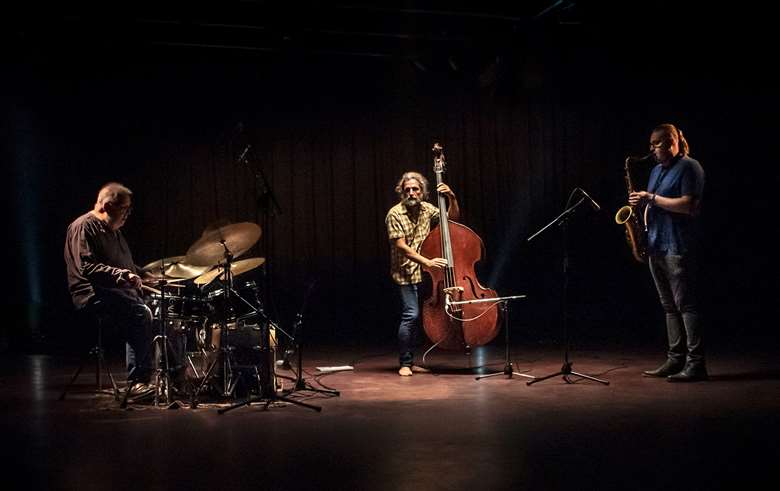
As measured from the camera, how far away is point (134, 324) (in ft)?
17.0

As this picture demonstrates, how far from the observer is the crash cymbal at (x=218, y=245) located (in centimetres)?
476

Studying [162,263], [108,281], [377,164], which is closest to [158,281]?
[162,263]

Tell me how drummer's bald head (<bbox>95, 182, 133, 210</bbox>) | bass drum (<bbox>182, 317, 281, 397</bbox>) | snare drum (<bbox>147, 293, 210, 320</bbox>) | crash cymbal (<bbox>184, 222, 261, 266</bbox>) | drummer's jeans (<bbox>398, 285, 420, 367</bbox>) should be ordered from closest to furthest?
crash cymbal (<bbox>184, 222, 261, 266</bbox>) → snare drum (<bbox>147, 293, 210, 320</bbox>) → bass drum (<bbox>182, 317, 281, 397</bbox>) → drummer's bald head (<bbox>95, 182, 133, 210</bbox>) → drummer's jeans (<bbox>398, 285, 420, 367</bbox>)

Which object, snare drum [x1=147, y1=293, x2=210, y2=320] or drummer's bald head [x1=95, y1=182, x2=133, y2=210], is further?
drummer's bald head [x1=95, y1=182, x2=133, y2=210]

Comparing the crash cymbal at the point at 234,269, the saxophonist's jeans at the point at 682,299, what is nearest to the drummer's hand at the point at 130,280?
the crash cymbal at the point at 234,269

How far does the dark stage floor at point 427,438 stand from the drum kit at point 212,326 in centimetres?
34

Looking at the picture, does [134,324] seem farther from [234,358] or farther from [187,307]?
[234,358]

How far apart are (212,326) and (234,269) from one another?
44cm

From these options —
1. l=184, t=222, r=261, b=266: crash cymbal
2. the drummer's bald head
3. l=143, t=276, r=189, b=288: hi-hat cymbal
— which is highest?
the drummer's bald head

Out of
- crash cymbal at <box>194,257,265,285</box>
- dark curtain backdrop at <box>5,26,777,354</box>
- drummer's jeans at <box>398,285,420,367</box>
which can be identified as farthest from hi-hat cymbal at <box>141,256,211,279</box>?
dark curtain backdrop at <box>5,26,777,354</box>

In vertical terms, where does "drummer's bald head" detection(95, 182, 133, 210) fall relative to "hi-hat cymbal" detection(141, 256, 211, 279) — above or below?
above

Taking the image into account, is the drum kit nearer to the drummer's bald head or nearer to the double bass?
the drummer's bald head

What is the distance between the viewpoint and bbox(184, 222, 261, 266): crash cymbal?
4.76 meters

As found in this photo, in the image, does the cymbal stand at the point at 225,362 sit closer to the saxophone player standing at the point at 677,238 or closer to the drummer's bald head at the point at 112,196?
the drummer's bald head at the point at 112,196
